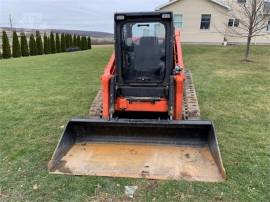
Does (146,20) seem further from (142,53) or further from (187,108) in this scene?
(187,108)

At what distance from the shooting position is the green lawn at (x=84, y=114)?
3.54m

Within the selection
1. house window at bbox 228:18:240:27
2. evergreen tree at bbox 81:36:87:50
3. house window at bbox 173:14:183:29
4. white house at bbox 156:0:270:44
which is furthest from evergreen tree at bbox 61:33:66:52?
house window at bbox 228:18:240:27

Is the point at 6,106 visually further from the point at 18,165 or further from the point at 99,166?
the point at 99,166

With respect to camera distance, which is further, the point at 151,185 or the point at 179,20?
the point at 179,20

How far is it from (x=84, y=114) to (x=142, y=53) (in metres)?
2.23

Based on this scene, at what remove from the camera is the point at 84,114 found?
637 cm

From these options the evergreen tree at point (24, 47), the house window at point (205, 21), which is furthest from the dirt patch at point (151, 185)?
the house window at point (205, 21)

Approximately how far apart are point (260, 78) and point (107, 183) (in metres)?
7.96

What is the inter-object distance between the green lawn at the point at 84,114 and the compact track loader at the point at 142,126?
0.80ft

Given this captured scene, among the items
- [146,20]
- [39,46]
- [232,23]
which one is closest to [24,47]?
[39,46]

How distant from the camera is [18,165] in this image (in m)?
4.21

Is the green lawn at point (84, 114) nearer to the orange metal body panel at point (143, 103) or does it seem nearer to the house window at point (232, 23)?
the orange metal body panel at point (143, 103)

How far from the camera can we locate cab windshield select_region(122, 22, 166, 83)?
185 inches

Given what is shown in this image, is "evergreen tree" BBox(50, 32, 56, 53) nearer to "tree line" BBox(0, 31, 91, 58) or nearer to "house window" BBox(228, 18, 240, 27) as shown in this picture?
"tree line" BBox(0, 31, 91, 58)
